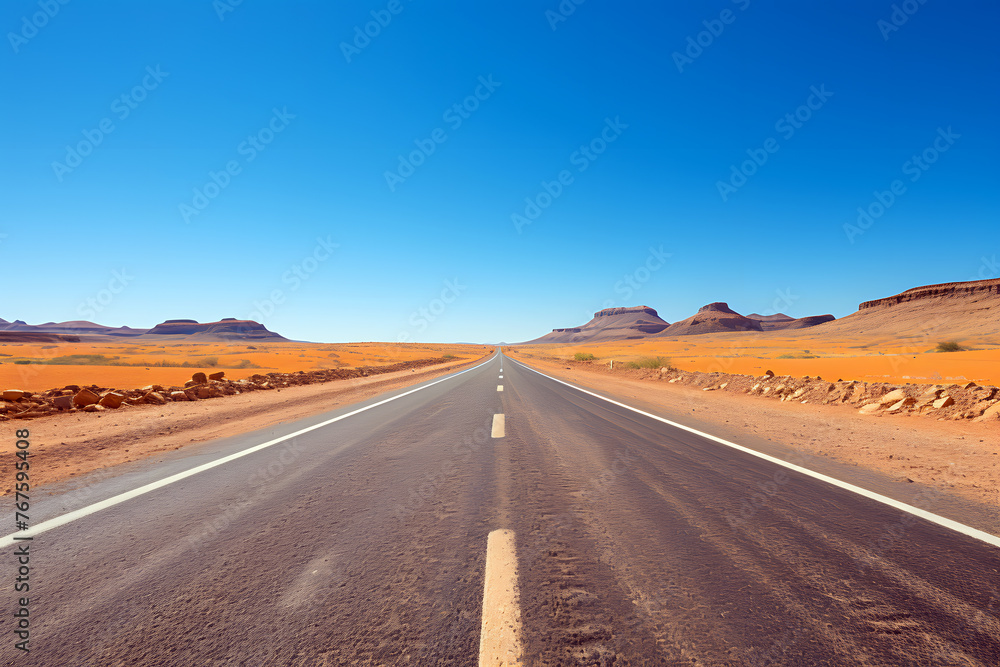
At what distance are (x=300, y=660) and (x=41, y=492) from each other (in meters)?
4.56

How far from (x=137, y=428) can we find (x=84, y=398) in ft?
12.6

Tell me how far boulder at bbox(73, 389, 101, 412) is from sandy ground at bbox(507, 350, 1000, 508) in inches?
548

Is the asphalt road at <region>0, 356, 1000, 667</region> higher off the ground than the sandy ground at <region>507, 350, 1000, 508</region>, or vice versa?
the asphalt road at <region>0, 356, 1000, 667</region>

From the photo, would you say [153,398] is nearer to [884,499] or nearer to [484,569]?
[484,569]

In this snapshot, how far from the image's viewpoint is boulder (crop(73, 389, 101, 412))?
970cm

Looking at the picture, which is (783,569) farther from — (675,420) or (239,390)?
(239,390)

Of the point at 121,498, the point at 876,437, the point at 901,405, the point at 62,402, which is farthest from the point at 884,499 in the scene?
the point at 62,402

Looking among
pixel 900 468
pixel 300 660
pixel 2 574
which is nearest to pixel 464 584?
pixel 300 660

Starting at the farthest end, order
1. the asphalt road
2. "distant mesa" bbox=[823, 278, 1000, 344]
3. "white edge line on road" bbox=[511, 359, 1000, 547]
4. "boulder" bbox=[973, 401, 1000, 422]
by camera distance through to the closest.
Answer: "distant mesa" bbox=[823, 278, 1000, 344] < "boulder" bbox=[973, 401, 1000, 422] < "white edge line on road" bbox=[511, 359, 1000, 547] < the asphalt road

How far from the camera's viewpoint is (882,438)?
6.96 metres

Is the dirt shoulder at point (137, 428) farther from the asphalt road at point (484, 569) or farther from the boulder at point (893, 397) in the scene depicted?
the boulder at point (893, 397)

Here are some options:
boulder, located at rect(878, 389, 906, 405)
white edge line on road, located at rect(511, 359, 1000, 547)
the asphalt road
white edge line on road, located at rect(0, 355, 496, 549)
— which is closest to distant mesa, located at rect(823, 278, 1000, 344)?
boulder, located at rect(878, 389, 906, 405)

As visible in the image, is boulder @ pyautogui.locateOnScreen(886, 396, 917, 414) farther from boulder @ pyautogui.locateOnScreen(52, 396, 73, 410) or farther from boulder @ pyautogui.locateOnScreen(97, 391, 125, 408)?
boulder @ pyautogui.locateOnScreen(52, 396, 73, 410)

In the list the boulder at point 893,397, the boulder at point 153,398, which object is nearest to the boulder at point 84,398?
the boulder at point 153,398
